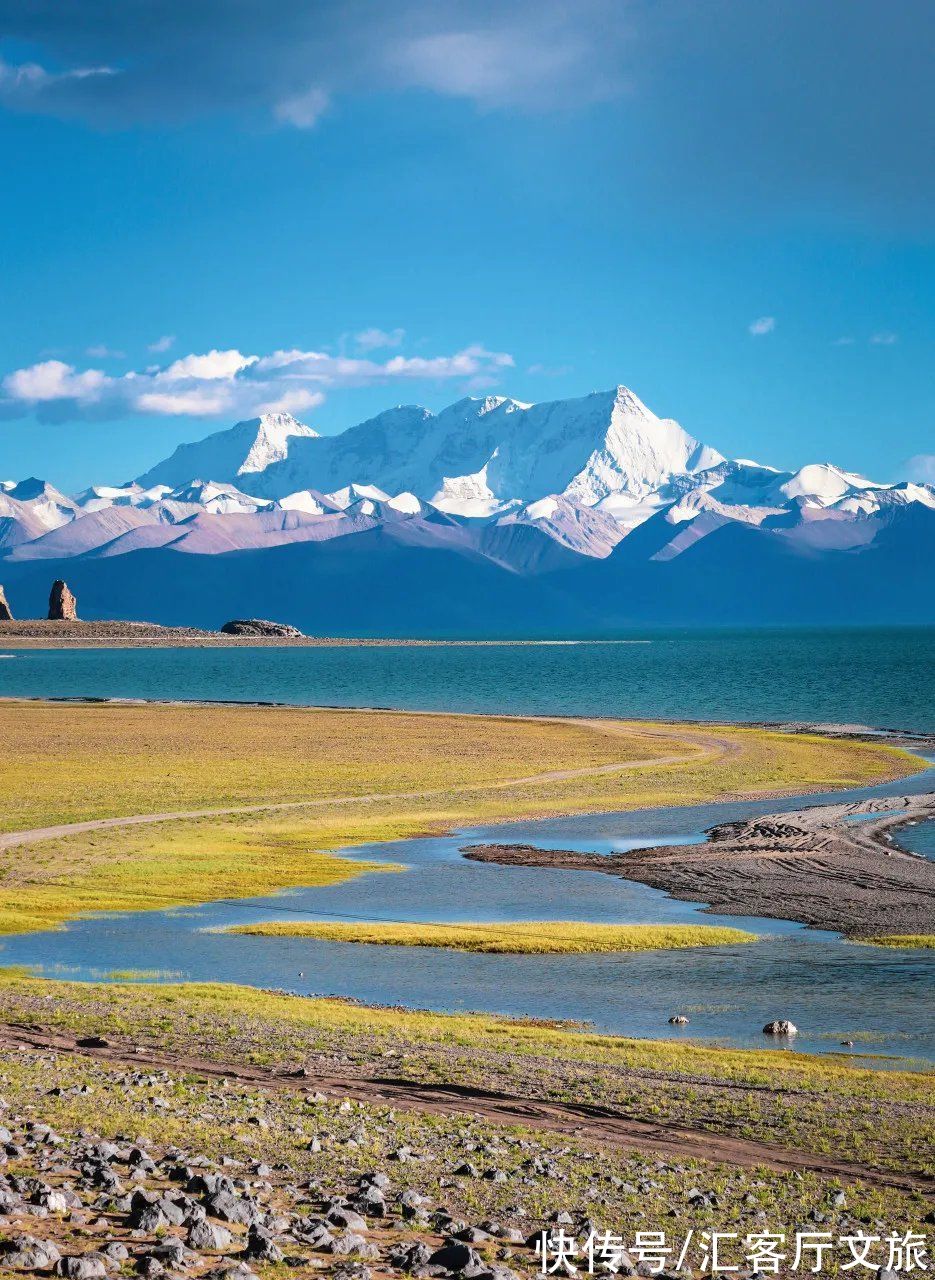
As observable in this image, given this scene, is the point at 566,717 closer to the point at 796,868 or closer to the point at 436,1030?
the point at 796,868

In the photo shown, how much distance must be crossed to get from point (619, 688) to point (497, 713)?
42.5 meters

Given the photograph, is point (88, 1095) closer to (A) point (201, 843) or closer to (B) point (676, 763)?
(A) point (201, 843)

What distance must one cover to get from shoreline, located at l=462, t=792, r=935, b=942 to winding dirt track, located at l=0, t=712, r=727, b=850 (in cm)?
1415

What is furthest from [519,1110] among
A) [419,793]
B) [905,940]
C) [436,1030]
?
[419,793]

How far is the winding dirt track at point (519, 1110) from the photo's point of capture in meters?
16.7

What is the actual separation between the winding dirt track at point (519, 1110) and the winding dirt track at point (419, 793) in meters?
30.3

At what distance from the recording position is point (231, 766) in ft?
262

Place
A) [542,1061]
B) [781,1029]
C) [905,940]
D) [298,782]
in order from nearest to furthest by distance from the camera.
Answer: [542,1061], [781,1029], [905,940], [298,782]

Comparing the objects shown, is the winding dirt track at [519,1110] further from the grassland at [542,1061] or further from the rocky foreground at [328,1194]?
the rocky foreground at [328,1194]

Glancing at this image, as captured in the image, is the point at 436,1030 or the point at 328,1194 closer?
the point at 328,1194

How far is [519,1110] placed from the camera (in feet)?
62.2

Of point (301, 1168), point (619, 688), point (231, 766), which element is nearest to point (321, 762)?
point (231, 766)

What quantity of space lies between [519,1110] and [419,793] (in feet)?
Result: 165

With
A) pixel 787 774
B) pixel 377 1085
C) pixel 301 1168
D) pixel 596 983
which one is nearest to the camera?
pixel 301 1168
